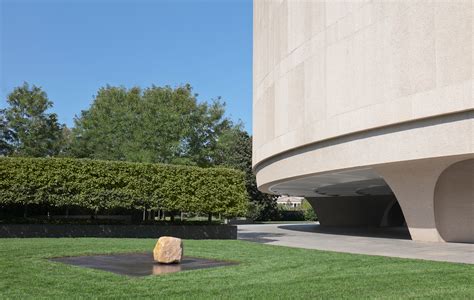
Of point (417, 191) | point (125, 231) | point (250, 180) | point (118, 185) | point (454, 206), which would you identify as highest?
point (250, 180)

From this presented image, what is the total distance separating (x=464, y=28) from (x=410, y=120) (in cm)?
338

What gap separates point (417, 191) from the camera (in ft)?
Answer: 67.8

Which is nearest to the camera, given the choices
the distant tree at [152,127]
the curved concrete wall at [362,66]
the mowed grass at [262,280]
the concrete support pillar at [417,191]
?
the mowed grass at [262,280]

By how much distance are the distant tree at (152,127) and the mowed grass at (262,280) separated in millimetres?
25916

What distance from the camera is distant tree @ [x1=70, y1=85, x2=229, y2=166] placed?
40312 mm

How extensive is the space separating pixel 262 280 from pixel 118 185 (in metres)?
16.1

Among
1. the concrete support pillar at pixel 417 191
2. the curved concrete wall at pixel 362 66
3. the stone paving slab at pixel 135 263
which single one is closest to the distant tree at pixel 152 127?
the curved concrete wall at pixel 362 66

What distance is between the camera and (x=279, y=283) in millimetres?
10062

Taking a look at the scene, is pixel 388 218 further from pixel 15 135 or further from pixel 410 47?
pixel 15 135

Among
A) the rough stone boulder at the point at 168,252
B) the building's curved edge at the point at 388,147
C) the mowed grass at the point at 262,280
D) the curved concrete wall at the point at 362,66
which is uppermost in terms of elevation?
the curved concrete wall at the point at 362,66

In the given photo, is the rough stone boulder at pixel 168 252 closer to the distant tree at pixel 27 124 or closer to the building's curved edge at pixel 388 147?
the building's curved edge at pixel 388 147

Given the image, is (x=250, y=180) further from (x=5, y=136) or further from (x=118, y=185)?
(x=118, y=185)

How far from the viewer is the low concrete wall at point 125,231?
78.9ft

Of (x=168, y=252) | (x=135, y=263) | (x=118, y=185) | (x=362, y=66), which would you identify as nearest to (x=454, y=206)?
(x=362, y=66)
